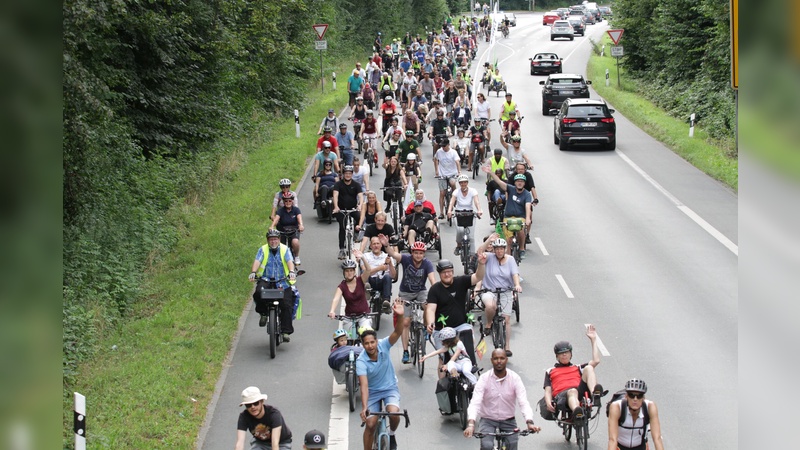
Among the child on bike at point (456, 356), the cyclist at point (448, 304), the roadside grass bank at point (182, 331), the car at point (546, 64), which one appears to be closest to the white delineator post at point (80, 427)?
the roadside grass bank at point (182, 331)

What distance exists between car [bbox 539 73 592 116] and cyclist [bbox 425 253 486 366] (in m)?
31.7

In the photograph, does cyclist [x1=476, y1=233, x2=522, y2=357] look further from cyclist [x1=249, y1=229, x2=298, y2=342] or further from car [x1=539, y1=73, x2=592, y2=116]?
car [x1=539, y1=73, x2=592, y2=116]

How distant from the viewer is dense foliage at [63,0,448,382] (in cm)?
1572

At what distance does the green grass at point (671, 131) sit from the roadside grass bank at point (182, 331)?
1278 cm

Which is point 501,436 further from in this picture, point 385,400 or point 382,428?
point 385,400

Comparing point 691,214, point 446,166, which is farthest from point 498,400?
point 691,214

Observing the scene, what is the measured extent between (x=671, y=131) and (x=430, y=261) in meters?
22.2

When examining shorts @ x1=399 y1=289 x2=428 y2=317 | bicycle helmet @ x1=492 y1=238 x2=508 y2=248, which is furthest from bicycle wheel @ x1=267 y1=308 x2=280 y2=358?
bicycle helmet @ x1=492 y1=238 x2=508 y2=248

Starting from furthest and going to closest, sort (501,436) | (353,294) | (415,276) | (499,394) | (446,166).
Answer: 1. (446,166)
2. (415,276)
3. (353,294)
4. (499,394)
5. (501,436)

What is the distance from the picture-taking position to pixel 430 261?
19.1m

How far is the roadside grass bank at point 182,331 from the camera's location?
1223 centimetres

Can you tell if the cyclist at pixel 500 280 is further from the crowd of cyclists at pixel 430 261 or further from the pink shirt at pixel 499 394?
the pink shirt at pixel 499 394

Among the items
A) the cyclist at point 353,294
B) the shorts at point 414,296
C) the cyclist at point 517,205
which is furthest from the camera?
the cyclist at point 517,205

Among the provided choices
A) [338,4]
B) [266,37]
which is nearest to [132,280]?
[266,37]
